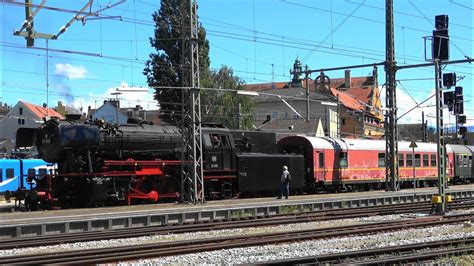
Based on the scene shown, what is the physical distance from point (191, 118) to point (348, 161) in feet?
42.3

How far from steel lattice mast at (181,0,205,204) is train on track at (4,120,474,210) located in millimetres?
658

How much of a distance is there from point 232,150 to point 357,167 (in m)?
10.2

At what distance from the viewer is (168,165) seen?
24609 mm

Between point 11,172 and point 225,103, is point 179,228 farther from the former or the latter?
point 225,103

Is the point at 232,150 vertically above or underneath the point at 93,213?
above

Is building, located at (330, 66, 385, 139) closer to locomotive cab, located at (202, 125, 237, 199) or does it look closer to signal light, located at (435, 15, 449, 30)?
locomotive cab, located at (202, 125, 237, 199)

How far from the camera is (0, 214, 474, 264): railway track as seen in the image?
10.5m

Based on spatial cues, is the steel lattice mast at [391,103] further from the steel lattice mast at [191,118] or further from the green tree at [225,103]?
the green tree at [225,103]

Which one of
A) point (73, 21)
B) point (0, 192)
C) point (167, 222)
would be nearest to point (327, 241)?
point (167, 222)

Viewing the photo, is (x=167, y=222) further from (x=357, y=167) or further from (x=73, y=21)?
(x=357, y=167)

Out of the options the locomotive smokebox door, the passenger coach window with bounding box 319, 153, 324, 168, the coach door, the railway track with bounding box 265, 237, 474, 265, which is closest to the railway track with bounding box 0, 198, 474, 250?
the railway track with bounding box 265, 237, 474, 265

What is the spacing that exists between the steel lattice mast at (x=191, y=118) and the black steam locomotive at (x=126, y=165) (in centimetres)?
75

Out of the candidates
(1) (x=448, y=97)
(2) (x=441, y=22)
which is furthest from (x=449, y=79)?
(2) (x=441, y=22)

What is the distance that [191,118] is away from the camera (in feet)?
77.7
